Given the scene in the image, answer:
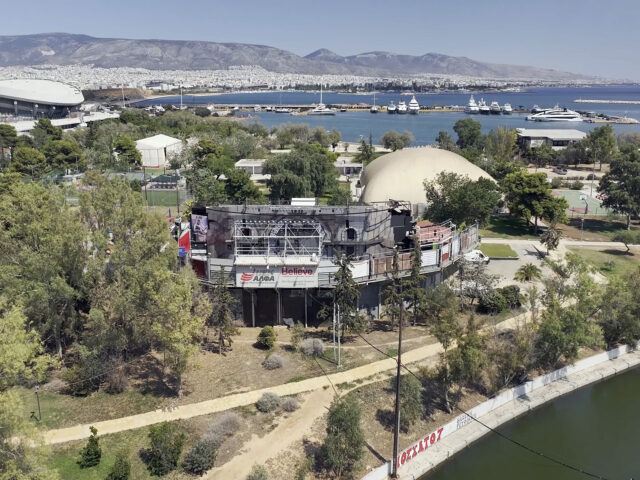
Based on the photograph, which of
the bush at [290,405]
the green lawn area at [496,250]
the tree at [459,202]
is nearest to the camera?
the bush at [290,405]

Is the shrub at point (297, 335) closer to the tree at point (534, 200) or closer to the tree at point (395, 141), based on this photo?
the tree at point (534, 200)

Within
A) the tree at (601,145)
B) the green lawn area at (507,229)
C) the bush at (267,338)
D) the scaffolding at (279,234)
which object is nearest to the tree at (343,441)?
the bush at (267,338)

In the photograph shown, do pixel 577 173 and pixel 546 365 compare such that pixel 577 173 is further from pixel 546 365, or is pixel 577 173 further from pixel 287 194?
pixel 546 365

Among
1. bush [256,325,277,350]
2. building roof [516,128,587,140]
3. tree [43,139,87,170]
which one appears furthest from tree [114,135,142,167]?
building roof [516,128,587,140]

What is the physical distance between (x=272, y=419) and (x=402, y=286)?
13379 millimetres

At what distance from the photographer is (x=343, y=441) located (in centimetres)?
2198

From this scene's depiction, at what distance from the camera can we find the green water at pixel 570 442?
24578 millimetres

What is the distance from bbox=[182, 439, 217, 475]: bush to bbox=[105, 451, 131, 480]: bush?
90.9 inches

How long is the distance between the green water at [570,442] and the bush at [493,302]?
783cm

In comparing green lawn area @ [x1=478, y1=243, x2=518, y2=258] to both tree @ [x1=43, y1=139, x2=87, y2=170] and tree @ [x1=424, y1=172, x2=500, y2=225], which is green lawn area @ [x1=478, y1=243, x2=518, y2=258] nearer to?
tree @ [x1=424, y1=172, x2=500, y2=225]

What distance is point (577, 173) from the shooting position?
96250 millimetres

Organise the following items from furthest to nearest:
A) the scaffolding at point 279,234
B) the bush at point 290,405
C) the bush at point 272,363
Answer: the scaffolding at point 279,234 < the bush at point 272,363 < the bush at point 290,405

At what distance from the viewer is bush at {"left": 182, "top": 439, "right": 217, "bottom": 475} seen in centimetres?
2169

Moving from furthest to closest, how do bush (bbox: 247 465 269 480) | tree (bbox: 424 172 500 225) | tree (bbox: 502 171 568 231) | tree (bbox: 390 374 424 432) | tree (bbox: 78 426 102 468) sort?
tree (bbox: 502 171 568 231), tree (bbox: 424 172 500 225), tree (bbox: 390 374 424 432), tree (bbox: 78 426 102 468), bush (bbox: 247 465 269 480)
